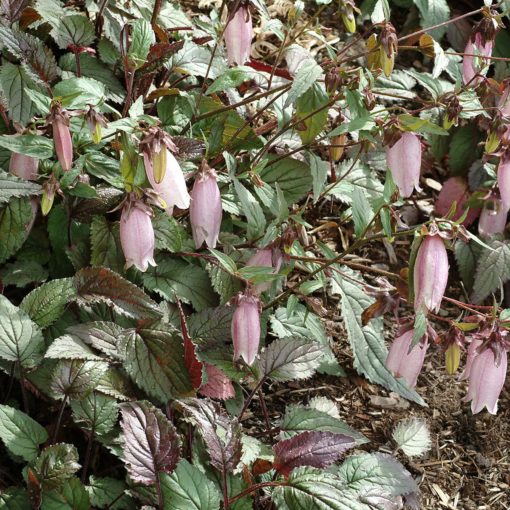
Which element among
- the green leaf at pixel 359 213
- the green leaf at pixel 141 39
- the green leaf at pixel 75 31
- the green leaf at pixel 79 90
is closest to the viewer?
the green leaf at pixel 79 90

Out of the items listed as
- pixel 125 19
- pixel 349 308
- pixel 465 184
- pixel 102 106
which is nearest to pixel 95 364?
pixel 102 106

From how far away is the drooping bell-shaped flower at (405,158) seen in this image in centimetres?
241

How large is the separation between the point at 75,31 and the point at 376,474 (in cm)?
168

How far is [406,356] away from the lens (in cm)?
241

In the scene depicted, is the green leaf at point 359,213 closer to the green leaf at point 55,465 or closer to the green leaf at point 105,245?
the green leaf at point 105,245

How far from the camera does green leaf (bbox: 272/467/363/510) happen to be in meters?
2.23

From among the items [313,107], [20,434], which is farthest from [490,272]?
[20,434]

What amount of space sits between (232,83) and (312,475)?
3.63 ft

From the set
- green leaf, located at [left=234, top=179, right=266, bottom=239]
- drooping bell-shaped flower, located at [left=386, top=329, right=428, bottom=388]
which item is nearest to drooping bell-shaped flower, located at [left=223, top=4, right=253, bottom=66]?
green leaf, located at [left=234, top=179, right=266, bottom=239]

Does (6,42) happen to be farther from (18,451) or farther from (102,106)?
(18,451)

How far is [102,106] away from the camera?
2.63 meters

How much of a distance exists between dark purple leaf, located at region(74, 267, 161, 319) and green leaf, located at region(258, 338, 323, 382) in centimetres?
37

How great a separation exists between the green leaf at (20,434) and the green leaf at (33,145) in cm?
68

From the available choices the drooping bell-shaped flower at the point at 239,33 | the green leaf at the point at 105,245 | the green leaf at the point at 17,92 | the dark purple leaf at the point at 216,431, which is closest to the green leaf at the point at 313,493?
the dark purple leaf at the point at 216,431
